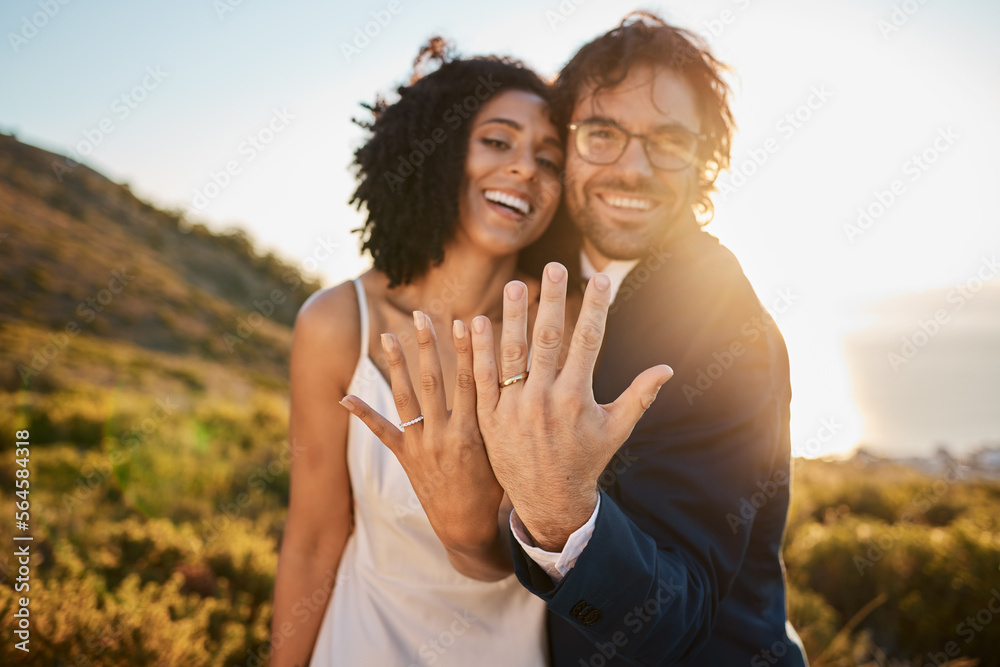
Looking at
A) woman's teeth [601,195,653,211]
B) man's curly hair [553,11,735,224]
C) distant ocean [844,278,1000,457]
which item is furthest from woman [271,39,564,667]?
distant ocean [844,278,1000,457]

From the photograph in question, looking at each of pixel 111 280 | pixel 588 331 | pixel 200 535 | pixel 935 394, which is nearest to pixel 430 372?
pixel 588 331

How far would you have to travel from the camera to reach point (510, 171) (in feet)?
7.59

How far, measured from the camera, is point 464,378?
999 mm

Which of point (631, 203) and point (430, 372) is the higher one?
point (631, 203)

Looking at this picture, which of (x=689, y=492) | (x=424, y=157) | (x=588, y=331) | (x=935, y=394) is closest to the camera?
(x=588, y=331)

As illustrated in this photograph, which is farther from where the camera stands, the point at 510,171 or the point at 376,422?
the point at 510,171

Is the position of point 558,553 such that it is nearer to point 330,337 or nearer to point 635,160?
point 330,337

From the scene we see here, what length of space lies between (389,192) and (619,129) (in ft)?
3.47

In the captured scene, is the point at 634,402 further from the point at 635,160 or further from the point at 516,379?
the point at 635,160

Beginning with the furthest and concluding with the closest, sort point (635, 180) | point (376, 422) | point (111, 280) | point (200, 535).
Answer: point (111, 280), point (200, 535), point (635, 180), point (376, 422)

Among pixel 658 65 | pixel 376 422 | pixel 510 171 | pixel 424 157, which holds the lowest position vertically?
pixel 376 422

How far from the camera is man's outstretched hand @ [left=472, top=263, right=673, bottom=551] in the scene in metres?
0.86

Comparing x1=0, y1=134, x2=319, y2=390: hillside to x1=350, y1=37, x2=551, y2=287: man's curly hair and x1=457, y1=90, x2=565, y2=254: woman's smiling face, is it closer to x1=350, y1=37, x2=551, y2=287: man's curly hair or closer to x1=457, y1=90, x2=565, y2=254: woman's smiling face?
x1=350, y1=37, x2=551, y2=287: man's curly hair

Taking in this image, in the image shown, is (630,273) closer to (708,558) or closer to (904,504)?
(708,558)
